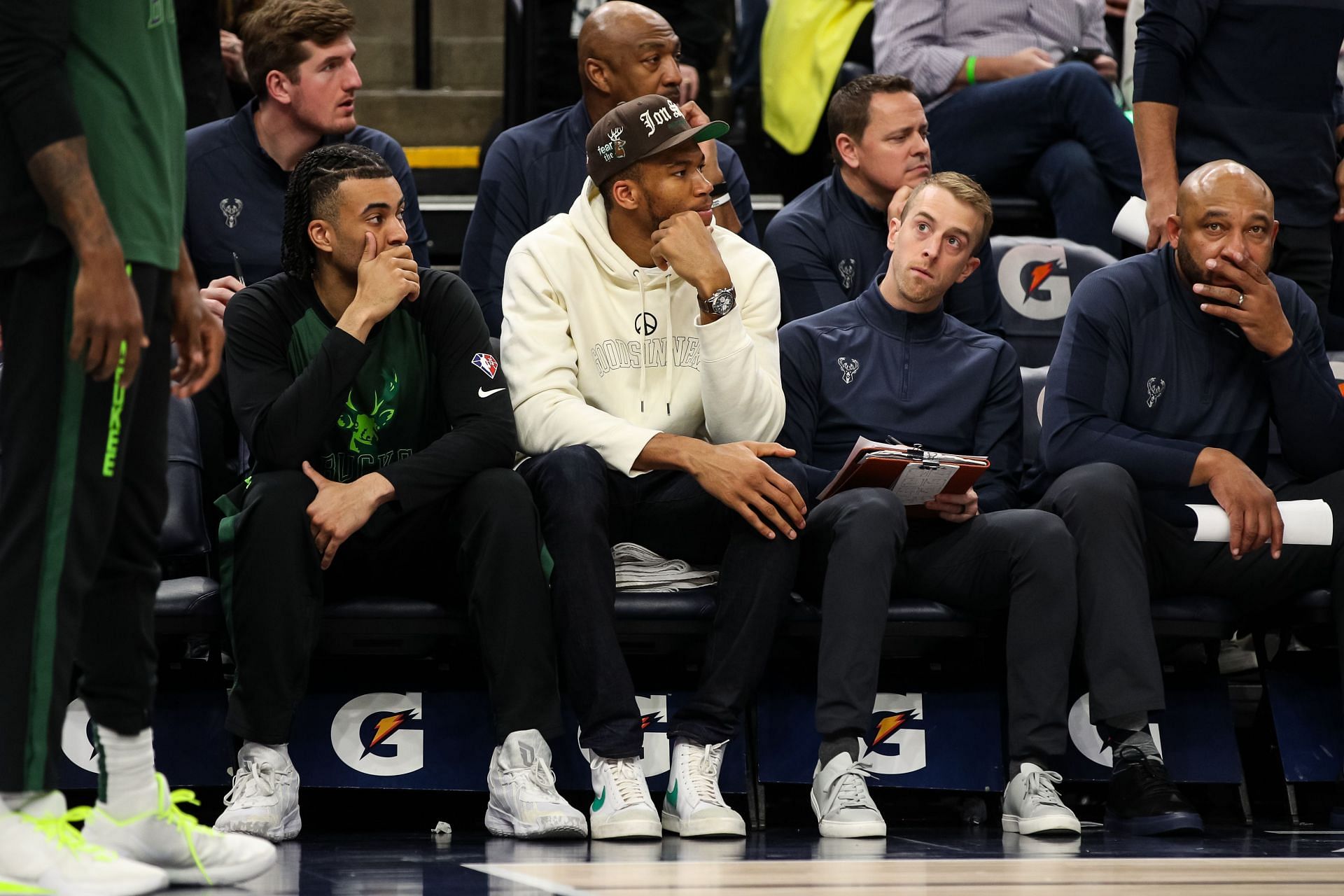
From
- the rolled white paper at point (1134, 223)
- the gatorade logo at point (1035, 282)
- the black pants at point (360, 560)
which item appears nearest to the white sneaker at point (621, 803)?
the black pants at point (360, 560)

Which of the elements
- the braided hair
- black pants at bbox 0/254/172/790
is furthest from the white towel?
black pants at bbox 0/254/172/790

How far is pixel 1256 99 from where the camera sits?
480 centimetres

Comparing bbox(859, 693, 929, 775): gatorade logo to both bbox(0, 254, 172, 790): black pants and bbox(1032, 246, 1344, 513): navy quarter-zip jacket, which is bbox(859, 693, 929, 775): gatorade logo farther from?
bbox(0, 254, 172, 790): black pants

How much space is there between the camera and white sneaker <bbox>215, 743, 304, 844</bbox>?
10.6 ft

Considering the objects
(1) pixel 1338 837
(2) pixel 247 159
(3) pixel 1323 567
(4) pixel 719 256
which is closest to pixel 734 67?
(2) pixel 247 159

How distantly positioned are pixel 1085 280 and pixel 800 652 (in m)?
1.24

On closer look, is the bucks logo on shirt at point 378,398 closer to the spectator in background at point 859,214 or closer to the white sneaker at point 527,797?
the white sneaker at point 527,797

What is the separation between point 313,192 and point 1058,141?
3.04 metres

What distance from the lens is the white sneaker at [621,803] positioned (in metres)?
3.29

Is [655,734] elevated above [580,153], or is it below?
below

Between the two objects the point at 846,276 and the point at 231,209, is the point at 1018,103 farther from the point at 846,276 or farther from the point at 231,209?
the point at 231,209

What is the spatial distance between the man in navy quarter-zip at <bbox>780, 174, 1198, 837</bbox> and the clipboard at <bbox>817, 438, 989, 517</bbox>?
5 cm

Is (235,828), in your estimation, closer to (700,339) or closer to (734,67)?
(700,339)

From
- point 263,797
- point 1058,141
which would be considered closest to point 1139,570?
point 263,797
